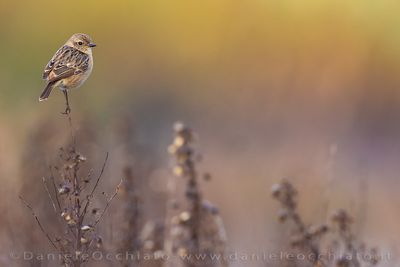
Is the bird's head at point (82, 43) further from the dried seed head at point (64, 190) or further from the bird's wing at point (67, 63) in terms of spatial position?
the dried seed head at point (64, 190)

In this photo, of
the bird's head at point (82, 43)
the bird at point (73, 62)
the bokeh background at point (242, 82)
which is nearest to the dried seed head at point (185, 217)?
the bird at point (73, 62)

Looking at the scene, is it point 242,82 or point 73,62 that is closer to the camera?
point 73,62

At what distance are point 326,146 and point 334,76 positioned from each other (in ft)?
12.6

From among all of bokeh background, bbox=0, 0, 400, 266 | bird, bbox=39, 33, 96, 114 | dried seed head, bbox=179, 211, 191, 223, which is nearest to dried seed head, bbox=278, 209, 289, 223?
dried seed head, bbox=179, 211, 191, 223

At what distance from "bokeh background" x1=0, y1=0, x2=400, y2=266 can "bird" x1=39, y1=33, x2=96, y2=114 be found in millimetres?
6660

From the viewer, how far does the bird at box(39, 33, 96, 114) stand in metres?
5.45

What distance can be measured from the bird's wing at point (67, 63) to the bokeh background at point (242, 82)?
6.68 m

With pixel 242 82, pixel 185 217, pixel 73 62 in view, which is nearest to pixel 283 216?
pixel 185 217

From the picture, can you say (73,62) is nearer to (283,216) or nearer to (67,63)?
(67,63)

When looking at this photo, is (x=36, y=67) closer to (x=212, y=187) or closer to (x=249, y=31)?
(x=249, y=31)

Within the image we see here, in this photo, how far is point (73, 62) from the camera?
5.48m

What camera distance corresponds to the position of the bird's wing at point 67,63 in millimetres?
5461

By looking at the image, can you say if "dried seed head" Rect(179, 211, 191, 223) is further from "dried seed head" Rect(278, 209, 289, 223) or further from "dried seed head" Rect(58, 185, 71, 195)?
"dried seed head" Rect(58, 185, 71, 195)

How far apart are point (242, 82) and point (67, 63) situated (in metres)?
13.8
